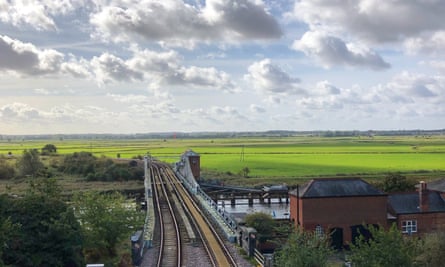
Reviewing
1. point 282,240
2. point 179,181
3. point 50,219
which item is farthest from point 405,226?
Result: point 179,181

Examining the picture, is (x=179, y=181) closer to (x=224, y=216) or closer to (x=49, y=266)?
(x=224, y=216)

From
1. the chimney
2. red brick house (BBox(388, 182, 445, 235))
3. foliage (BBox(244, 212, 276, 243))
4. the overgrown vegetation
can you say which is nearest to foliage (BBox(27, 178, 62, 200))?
the overgrown vegetation

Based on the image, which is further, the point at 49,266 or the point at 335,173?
the point at 335,173

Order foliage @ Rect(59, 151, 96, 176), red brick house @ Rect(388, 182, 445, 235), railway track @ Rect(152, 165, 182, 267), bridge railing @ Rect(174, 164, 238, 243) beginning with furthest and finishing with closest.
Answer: foliage @ Rect(59, 151, 96, 176), red brick house @ Rect(388, 182, 445, 235), bridge railing @ Rect(174, 164, 238, 243), railway track @ Rect(152, 165, 182, 267)

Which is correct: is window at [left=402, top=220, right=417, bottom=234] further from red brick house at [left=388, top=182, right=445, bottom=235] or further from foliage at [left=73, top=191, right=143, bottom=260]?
foliage at [left=73, top=191, right=143, bottom=260]

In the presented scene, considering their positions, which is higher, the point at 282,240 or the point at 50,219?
the point at 50,219

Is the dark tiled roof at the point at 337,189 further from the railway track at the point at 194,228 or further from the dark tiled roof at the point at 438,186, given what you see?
the railway track at the point at 194,228

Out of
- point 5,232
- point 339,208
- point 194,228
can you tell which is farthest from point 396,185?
point 5,232
